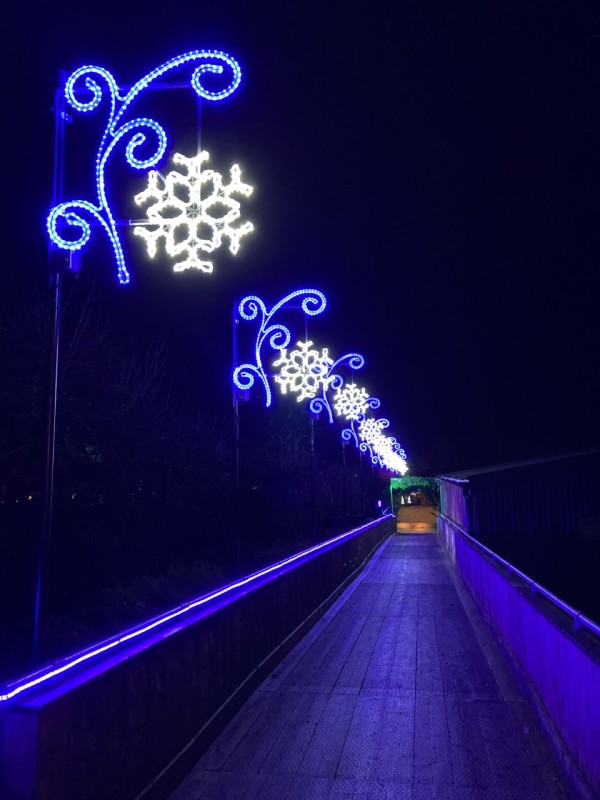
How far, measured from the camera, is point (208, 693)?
19.2ft

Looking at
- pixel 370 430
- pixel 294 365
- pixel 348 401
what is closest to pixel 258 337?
pixel 294 365

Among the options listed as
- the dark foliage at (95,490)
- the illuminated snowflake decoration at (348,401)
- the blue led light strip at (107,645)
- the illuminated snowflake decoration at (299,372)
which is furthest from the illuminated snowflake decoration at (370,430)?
the blue led light strip at (107,645)

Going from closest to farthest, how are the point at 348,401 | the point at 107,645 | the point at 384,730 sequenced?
the point at 107,645 → the point at 384,730 → the point at 348,401

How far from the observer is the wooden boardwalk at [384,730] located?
485 cm

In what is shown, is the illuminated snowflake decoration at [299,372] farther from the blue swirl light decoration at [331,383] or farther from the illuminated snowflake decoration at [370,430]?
the illuminated snowflake decoration at [370,430]

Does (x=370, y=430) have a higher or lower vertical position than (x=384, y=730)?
higher

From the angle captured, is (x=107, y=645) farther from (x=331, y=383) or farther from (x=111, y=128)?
(x=331, y=383)

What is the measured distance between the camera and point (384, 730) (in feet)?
19.8

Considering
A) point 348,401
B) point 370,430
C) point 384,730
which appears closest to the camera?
point 384,730

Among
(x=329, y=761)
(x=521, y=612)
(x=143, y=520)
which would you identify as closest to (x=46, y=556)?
(x=329, y=761)

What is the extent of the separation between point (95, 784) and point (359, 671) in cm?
491

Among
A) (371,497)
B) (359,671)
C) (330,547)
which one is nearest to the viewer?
(359,671)

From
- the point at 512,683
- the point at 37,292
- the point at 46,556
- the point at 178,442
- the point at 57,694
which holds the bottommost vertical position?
the point at 512,683

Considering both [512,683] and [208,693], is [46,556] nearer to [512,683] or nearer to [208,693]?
[208,693]
